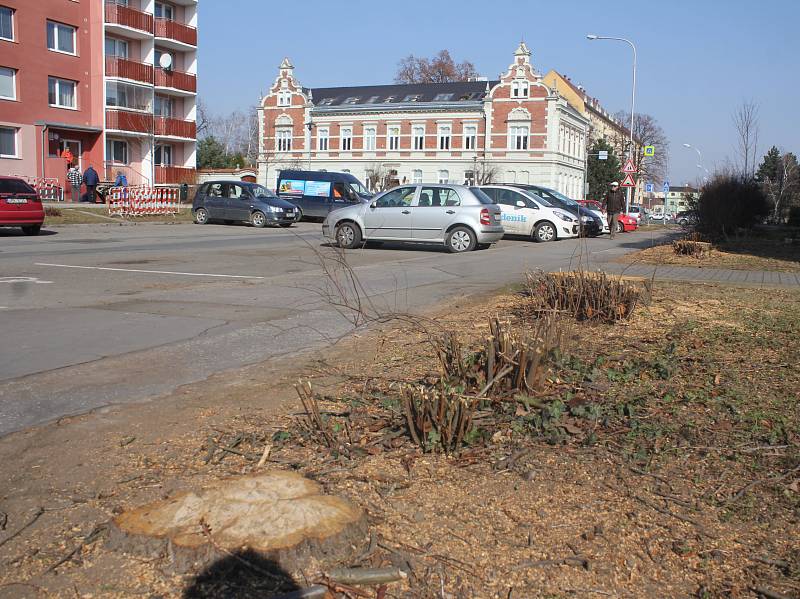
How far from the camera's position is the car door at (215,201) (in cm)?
3200

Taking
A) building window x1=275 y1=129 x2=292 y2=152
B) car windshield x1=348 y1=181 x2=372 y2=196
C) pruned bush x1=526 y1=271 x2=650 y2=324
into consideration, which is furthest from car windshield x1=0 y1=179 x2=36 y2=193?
building window x1=275 y1=129 x2=292 y2=152

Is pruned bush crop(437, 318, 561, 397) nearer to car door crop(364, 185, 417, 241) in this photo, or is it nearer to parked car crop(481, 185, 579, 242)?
car door crop(364, 185, 417, 241)

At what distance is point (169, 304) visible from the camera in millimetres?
10062

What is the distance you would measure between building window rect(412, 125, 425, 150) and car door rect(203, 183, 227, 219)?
48.0 m

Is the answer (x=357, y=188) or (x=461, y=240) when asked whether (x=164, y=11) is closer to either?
(x=357, y=188)

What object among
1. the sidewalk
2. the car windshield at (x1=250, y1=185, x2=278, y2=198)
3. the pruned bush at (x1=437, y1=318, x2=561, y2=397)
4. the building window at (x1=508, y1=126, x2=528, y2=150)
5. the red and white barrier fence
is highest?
the building window at (x1=508, y1=126, x2=528, y2=150)

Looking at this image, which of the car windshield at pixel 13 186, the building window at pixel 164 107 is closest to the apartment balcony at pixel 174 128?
the building window at pixel 164 107

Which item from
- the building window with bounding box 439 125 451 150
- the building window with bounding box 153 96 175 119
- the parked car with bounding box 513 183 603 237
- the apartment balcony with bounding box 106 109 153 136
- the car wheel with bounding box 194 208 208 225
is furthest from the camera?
the building window with bounding box 439 125 451 150

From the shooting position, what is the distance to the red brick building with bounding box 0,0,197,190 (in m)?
39.4

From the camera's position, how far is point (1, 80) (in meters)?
38.7

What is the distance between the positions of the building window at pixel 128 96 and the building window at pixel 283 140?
36.2m

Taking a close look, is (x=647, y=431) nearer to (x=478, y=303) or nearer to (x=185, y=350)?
(x=185, y=350)

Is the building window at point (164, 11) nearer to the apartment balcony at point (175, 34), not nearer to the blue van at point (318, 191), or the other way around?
the apartment balcony at point (175, 34)

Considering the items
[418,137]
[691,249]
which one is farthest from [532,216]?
[418,137]
